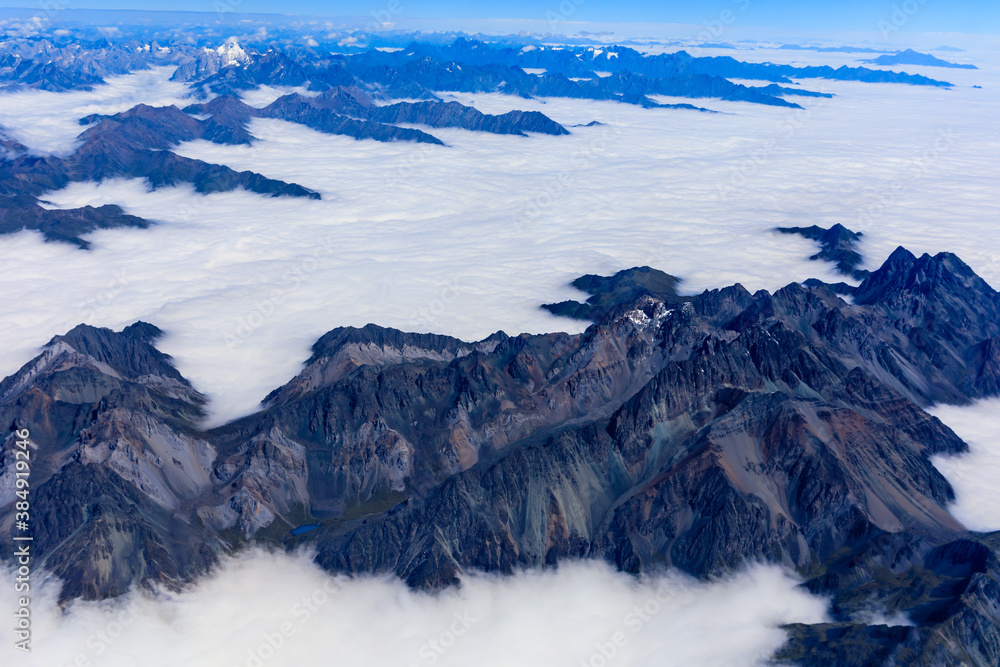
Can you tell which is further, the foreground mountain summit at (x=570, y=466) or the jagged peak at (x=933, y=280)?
the jagged peak at (x=933, y=280)

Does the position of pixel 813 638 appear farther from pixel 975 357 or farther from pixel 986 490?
pixel 975 357

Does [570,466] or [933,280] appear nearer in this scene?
[570,466]

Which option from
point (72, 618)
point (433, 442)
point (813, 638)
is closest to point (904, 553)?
point (813, 638)

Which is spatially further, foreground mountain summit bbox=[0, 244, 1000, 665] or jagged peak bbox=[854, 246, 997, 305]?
jagged peak bbox=[854, 246, 997, 305]

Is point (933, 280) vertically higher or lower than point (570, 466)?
higher

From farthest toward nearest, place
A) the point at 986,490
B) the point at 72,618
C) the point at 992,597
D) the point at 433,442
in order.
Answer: the point at 433,442, the point at 986,490, the point at 72,618, the point at 992,597

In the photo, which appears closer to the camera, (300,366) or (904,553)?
(904,553)

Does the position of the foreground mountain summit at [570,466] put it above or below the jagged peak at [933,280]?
below

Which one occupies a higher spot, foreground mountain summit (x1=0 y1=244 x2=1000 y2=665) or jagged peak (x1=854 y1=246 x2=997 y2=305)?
jagged peak (x1=854 y1=246 x2=997 y2=305)
